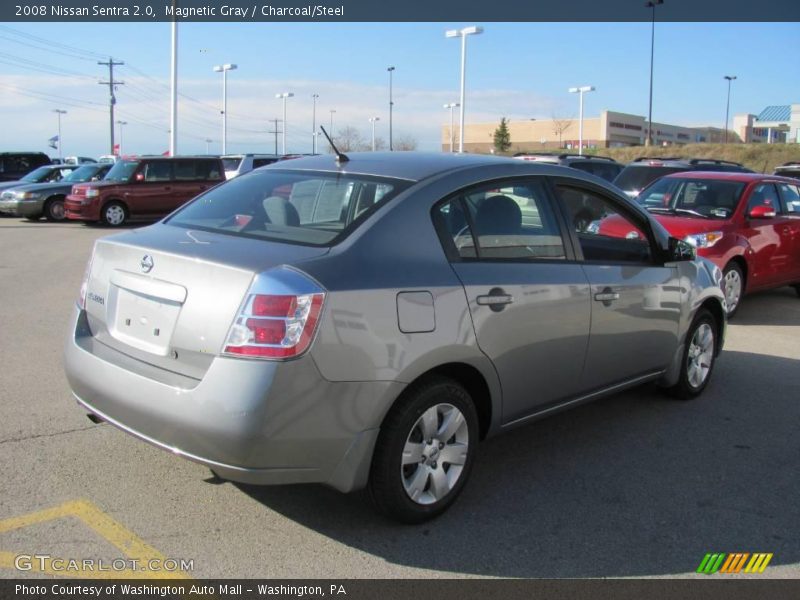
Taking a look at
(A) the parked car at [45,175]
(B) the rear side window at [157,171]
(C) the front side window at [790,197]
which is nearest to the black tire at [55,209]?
(B) the rear side window at [157,171]

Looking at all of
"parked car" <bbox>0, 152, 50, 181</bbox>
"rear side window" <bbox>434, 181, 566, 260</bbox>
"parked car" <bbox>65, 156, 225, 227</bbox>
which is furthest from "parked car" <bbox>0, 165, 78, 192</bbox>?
"rear side window" <bbox>434, 181, 566, 260</bbox>

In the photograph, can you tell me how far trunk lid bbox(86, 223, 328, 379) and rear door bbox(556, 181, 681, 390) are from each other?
6.16ft

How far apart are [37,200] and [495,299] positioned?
19.9 meters

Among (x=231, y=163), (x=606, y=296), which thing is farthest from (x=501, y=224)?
(x=231, y=163)

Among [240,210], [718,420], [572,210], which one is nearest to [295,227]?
[240,210]

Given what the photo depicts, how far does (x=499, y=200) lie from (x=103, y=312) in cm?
213

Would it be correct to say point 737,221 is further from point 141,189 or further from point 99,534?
point 141,189

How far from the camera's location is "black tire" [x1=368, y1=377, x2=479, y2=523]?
11.2 feet

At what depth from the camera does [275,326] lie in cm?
310

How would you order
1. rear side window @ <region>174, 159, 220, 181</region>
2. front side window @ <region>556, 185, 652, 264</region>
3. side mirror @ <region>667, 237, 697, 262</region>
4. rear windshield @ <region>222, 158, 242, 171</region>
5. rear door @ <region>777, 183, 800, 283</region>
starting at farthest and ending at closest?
rear windshield @ <region>222, 158, 242, 171</region> → rear side window @ <region>174, 159, 220, 181</region> → rear door @ <region>777, 183, 800, 283</region> → side mirror @ <region>667, 237, 697, 262</region> → front side window @ <region>556, 185, 652, 264</region>

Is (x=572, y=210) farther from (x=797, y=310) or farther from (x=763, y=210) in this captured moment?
(x=797, y=310)

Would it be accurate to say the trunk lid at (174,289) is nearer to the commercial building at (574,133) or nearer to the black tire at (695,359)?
the black tire at (695,359)

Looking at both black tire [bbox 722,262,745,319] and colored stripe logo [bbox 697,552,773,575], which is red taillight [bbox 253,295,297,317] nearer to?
colored stripe logo [bbox 697,552,773,575]

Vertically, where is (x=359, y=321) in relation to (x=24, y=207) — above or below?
below
